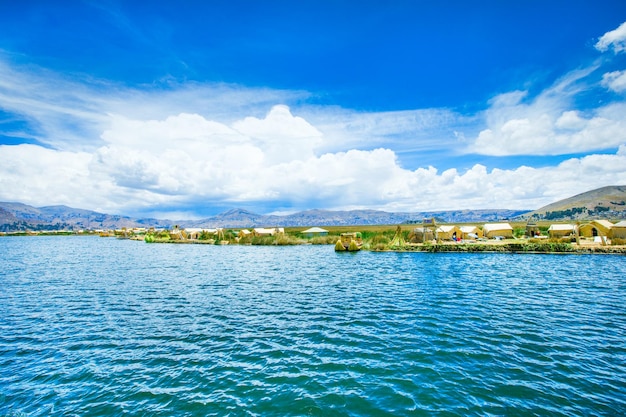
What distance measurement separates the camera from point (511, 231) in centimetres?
8450

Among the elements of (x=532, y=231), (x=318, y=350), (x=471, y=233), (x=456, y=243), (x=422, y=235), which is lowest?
(x=318, y=350)

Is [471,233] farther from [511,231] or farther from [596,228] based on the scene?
[596,228]

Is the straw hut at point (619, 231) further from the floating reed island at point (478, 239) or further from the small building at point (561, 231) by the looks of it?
the small building at point (561, 231)

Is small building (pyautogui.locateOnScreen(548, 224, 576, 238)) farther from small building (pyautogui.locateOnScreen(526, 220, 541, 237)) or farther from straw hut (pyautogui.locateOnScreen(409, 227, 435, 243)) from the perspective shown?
straw hut (pyautogui.locateOnScreen(409, 227, 435, 243))

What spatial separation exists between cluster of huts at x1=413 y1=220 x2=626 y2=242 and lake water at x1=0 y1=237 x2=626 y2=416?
142 feet

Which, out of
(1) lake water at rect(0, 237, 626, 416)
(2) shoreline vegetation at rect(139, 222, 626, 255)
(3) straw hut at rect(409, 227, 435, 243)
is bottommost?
(1) lake water at rect(0, 237, 626, 416)

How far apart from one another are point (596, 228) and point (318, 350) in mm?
80613

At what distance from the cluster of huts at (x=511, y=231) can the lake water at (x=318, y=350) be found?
4323cm

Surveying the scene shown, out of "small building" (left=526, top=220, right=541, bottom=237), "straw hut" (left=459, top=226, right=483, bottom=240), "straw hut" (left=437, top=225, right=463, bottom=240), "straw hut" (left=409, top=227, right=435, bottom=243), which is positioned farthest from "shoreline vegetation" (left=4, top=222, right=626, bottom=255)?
"straw hut" (left=459, top=226, right=483, bottom=240)

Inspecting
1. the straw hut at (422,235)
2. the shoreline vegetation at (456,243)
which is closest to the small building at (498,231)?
the shoreline vegetation at (456,243)

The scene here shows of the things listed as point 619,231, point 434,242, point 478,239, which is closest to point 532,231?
point 478,239

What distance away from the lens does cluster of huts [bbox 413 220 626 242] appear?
63325 millimetres

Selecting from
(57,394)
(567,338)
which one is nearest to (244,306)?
(57,394)

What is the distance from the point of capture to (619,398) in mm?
10953
